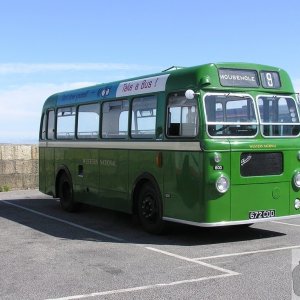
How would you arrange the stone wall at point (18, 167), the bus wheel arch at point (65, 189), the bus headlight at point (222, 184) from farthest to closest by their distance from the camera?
the stone wall at point (18, 167), the bus wheel arch at point (65, 189), the bus headlight at point (222, 184)

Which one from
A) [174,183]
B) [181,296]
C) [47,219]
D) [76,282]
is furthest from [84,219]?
[181,296]

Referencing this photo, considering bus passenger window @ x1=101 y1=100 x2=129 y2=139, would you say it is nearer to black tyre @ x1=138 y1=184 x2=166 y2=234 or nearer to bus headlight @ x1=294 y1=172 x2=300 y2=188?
black tyre @ x1=138 y1=184 x2=166 y2=234

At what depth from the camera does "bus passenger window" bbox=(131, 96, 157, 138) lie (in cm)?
980

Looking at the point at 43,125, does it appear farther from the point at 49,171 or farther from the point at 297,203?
the point at 297,203

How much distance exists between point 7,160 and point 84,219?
7403 millimetres

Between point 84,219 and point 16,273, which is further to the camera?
point 84,219

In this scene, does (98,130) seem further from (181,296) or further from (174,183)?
(181,296)

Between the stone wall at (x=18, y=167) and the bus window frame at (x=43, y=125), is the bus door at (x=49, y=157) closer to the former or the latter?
the bus window frame at (x=43, y=125)

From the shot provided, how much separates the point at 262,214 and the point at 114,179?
3.31 metres

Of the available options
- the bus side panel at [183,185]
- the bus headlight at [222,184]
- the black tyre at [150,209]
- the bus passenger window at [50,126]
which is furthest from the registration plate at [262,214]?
the bus passenger window at [50,126]

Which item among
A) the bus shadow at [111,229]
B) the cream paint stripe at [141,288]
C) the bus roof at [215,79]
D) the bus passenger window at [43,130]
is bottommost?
the bus shadow at [111,229]

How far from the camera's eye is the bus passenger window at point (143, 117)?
9.80 metres

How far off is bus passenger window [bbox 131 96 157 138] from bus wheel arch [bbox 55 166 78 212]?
11.4ft

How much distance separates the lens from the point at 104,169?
11.5 meters
